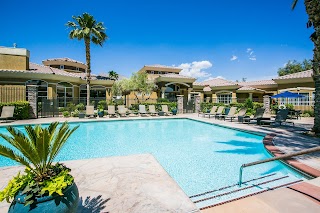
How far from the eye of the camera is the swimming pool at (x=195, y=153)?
18.1 ft

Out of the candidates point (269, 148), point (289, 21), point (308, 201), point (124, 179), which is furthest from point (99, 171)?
point (289, 21)

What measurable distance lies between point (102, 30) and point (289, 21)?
21970mm

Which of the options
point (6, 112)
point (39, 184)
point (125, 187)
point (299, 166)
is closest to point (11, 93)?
point (6, 112)

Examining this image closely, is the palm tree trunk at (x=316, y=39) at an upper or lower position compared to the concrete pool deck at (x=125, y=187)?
upper

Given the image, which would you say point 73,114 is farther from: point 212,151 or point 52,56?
point 52,56

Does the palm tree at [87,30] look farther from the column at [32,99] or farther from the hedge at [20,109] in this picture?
the hedge at [20,109]

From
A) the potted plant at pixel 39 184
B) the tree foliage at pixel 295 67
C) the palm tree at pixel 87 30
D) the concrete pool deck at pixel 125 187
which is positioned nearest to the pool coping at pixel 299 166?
the concrete pool deck at pixel 125 187

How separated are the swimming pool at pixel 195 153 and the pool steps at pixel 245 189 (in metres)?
0.29

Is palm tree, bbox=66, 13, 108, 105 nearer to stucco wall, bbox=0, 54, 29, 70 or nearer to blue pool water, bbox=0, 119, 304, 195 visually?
stucco wall, bbox=0, 54, 29, 70

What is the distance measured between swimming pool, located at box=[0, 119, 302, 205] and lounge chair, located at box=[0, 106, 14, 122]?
110 inches

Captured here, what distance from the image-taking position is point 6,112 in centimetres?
1503

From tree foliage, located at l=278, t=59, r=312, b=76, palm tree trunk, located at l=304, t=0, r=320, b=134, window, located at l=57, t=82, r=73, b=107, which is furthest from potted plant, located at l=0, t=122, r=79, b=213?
tree foliage, located at l=278, t=59, r=312, b=76

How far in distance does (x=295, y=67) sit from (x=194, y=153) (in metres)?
57.5

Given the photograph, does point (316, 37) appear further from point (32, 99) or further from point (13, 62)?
point (13, 62)
